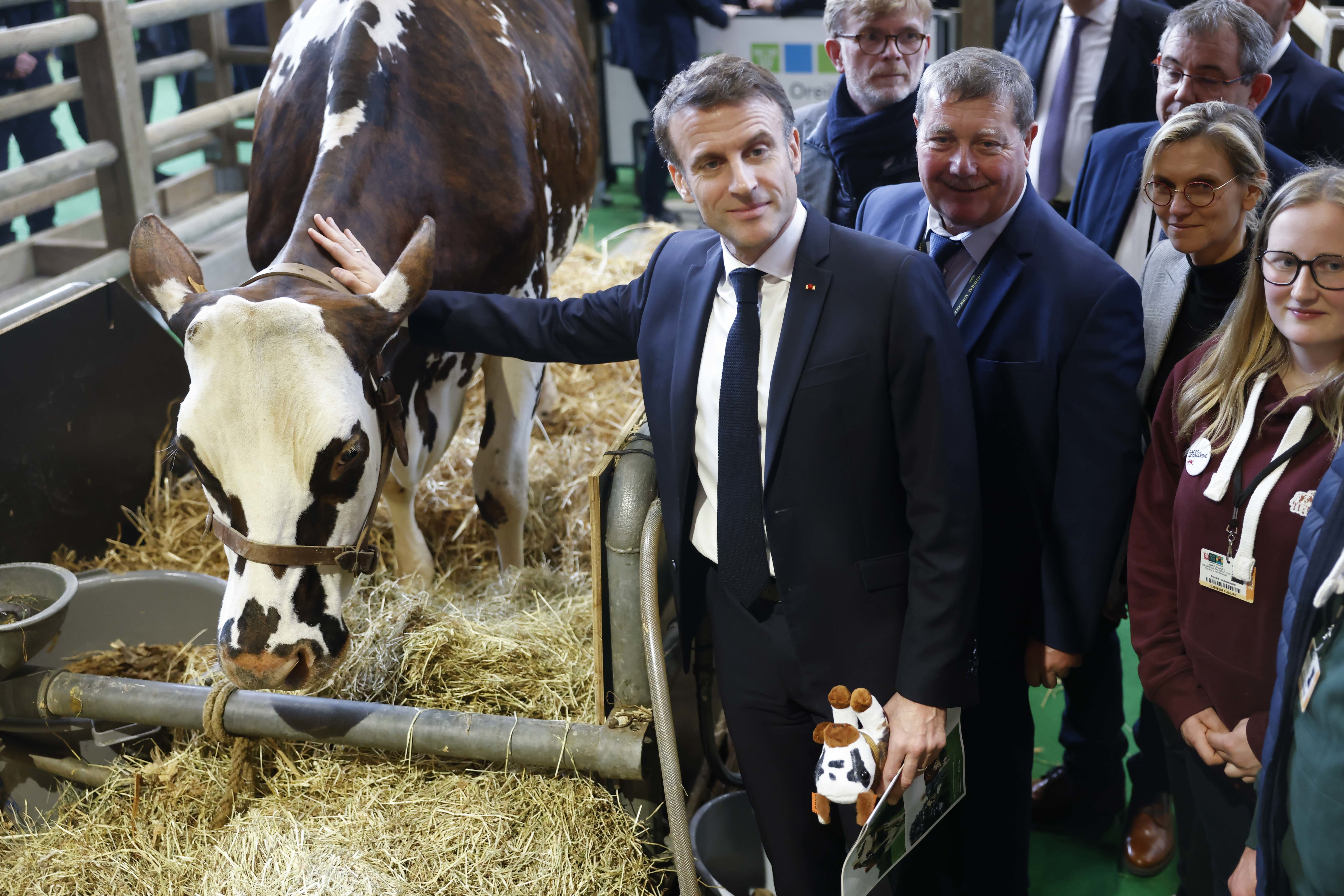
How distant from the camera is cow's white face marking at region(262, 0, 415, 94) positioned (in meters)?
2.88

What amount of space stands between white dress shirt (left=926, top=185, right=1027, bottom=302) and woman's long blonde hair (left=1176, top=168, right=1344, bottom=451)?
0.42 m

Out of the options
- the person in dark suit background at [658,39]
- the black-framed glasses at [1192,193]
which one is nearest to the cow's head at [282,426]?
the black-framed glasses at [1192,193]

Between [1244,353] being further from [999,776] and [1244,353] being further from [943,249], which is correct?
[999,776]

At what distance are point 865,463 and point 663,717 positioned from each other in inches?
23.7

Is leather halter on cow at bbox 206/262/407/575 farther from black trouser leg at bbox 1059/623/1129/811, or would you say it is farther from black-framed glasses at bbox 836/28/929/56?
black trouser leg at bbox 1059/623/1129/811

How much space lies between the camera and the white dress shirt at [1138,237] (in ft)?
8.34

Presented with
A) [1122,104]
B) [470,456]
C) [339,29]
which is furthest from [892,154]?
[470,456]

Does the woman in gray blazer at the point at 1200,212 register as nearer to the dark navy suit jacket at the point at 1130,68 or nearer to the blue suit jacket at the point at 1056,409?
the blue suit jacket at the point at 1056,409

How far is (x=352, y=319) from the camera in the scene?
2.17 meters

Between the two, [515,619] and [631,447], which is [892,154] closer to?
[631,447]

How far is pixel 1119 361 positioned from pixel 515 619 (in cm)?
165

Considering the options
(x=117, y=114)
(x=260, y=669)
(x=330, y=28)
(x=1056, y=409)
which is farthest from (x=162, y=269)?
(x=117, y=114)

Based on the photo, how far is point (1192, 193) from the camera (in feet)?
6.85

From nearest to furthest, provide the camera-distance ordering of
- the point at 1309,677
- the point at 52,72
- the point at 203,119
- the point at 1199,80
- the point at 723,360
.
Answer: the point at 1309,677 → the point at 723,360 → the point at 1199,80 → the point at 203,119 → the point at 52,72
